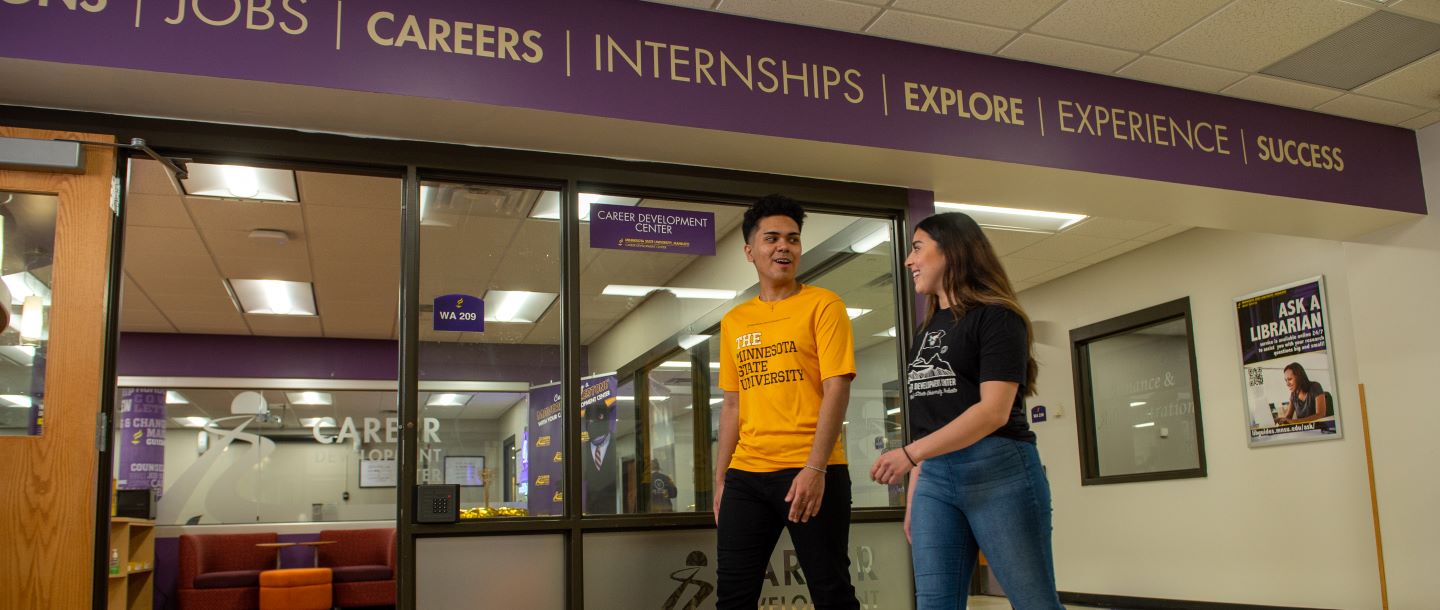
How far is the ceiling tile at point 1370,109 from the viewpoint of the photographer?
5293 millimetres

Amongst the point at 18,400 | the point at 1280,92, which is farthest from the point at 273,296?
the point at 1280,92

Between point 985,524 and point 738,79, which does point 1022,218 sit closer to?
point 738,79

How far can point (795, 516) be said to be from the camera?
2912 mm

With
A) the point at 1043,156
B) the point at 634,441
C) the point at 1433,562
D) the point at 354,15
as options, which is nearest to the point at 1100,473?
the point at 1433,562

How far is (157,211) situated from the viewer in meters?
6.68

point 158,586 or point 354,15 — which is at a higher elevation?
point 354,15

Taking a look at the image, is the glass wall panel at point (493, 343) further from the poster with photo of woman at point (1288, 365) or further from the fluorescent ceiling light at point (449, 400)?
the poster with photo of woman at point (1288, 365)

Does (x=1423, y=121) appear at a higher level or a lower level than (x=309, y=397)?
higher

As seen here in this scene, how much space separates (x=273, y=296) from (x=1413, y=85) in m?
8.12

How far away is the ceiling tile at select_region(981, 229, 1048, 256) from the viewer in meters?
7.52

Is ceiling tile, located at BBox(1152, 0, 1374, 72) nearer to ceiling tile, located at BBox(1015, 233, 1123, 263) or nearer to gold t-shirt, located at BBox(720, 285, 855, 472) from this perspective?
gold t-shirt, located at BBox(720, 285, 855, 472)

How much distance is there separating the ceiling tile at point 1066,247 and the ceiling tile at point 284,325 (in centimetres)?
631

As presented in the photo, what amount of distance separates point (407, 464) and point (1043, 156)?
9.57 feet

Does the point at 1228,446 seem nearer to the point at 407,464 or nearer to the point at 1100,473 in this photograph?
the point at 1100,473
